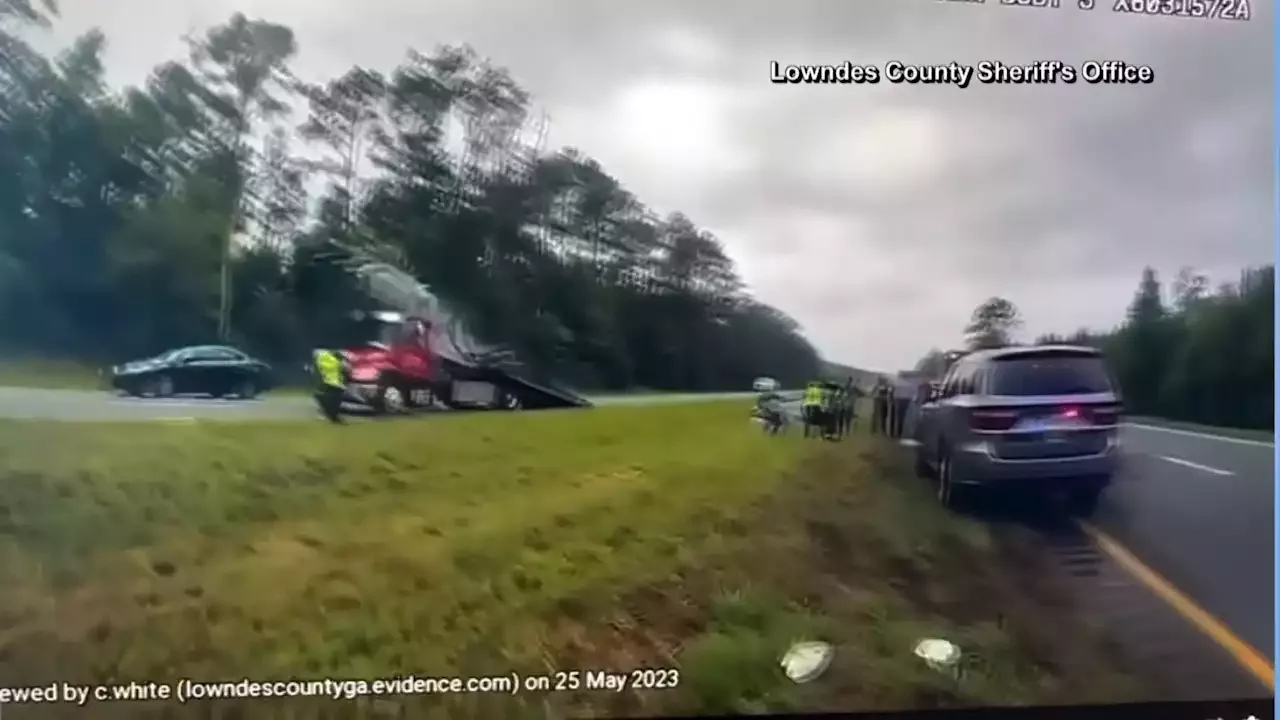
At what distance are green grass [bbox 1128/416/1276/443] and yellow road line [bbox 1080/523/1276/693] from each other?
0.82 ft

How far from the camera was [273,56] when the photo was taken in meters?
2.45

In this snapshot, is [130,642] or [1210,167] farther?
[1210,167]

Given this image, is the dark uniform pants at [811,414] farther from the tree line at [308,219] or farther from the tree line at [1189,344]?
the tree line at [1189,344]

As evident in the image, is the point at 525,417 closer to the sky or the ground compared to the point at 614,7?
closer to the ground

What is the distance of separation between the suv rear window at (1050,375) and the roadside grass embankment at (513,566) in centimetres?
27

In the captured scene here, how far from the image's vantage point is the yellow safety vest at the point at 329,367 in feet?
8.10

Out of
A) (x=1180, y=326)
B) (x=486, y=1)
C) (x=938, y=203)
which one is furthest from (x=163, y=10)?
(x=1180, y=326)

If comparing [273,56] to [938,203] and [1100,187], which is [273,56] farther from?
[1100,187]

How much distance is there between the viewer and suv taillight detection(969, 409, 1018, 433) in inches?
100

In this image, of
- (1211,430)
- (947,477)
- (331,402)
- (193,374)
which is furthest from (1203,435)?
(193,374)

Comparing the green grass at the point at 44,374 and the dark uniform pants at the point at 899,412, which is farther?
the dark uniform pants at the point at 899,412

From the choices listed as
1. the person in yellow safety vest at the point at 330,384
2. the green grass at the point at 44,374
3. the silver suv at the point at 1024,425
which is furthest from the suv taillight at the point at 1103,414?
the green grass at the point at 44,374

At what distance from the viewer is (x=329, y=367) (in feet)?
8.13

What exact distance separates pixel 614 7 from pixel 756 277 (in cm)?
61
